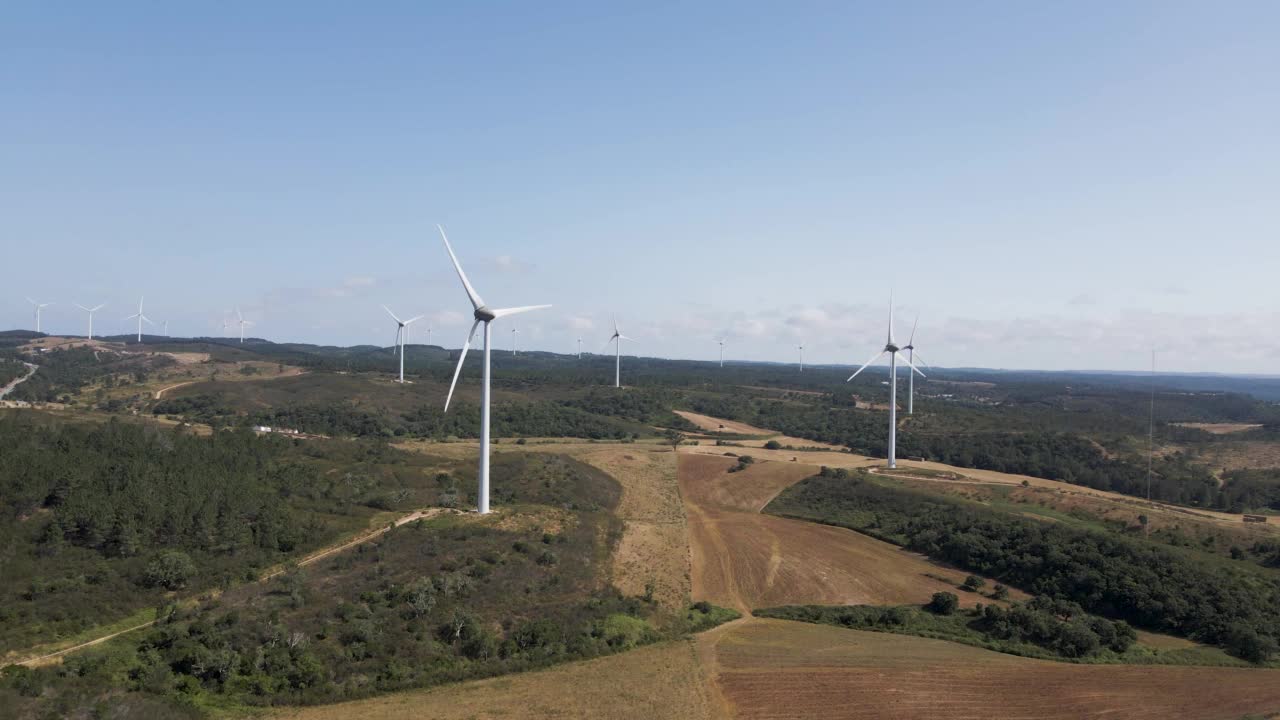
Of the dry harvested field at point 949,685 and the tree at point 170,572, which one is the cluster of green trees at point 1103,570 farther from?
the tree at point 170,572

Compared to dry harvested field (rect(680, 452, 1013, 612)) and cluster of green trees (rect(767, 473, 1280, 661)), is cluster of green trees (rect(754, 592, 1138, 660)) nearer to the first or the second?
dry harvested field (rect(680, 452, 1013, 612))

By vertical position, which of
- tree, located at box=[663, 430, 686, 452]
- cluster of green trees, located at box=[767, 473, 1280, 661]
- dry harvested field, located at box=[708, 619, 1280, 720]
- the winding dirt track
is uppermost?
tree, located at box=[663, 430, 686, 452]

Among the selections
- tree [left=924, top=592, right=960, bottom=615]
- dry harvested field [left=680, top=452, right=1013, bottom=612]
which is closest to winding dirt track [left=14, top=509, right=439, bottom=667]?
dry harvested field [left=680, top=452, right=1013, bottom=612]

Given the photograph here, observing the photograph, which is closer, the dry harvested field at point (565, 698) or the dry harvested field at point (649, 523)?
the dry harvested field at point (565, 698)

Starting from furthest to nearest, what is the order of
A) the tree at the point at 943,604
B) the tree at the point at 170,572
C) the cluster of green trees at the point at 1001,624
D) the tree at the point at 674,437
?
the tree at the point at 674,437 → the tree at the point at 943,604 → the cluster of green trees at the point at 1001,624 → the tree at the point at 170,572

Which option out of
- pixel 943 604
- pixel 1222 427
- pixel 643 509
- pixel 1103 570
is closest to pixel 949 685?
pixel 943 604

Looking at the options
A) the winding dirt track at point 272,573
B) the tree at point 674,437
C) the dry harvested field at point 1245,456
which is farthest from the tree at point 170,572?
the dry harvested field at point 1245,456
